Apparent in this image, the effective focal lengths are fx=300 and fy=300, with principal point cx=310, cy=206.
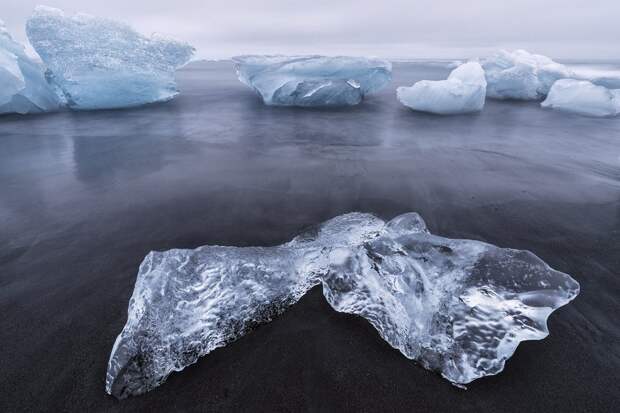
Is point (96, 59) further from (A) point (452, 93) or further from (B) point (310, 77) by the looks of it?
(A) point (452, 93)

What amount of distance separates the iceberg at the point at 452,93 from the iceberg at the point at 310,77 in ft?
4.64

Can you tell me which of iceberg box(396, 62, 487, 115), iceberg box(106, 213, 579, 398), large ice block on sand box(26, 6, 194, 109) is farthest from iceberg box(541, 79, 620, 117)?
large ice block on sand box(26, 6, 194, 109)

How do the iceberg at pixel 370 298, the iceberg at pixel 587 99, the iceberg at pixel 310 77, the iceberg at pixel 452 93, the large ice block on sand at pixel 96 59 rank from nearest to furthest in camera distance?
the iceberg at pixel 370 298 < the large ice block on sand at pixel 96 59 < the iceberg at pixel 452 93 < the iceberg at pixel 587 99 < the iceberg at pixel 310 77

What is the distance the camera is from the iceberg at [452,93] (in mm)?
8117

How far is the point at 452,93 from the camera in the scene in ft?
26.6

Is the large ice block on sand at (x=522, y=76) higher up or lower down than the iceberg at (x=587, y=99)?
higher up

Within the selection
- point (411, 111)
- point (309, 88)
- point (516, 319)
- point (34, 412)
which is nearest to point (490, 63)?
point (411, 111)

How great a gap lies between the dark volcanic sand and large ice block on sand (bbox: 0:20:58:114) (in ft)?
3.12

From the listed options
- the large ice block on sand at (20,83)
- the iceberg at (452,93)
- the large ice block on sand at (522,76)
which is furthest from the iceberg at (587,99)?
the large ice block on sand at (20,83)

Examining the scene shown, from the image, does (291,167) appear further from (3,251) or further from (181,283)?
(3,251)

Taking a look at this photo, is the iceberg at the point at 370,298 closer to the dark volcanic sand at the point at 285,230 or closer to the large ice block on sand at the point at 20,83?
Answer: the dark volcanic sand at the point at 285,230

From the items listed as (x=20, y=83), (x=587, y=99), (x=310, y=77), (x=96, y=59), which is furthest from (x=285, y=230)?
(x=587, y=99)

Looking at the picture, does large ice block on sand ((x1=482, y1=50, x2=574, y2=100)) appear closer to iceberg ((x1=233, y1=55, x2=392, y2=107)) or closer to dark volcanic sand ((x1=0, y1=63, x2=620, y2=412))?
iceberg ((x1=233, y1=55, x2=392, y2=107))

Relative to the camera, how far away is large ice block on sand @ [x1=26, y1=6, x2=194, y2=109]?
7672mm
